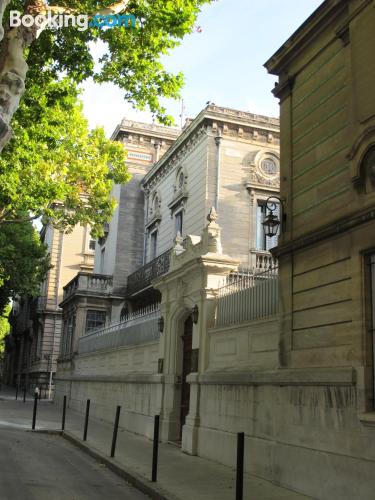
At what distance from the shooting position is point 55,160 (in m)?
21.5

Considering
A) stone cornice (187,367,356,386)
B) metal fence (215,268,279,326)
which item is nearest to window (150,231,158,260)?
metal fence (215,268,279,326)

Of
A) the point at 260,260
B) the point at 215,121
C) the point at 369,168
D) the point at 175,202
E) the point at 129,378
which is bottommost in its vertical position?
the point at 129,378

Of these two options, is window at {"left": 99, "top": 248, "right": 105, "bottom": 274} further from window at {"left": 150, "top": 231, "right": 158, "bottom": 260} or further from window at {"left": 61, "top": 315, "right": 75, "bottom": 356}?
window at {"left": 150, "top": 231, "right": 158, "bottom": 260}

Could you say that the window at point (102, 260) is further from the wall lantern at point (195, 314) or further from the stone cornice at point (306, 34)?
the stone cornice at point (306, 34)

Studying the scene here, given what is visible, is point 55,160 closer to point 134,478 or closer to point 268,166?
point 268,166

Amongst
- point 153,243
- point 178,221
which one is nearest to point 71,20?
point 178,221

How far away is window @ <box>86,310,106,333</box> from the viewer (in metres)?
30.2

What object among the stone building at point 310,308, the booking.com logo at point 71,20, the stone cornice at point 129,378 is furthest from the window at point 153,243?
the booking.com logo at point 71,20

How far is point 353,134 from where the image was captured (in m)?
8.27

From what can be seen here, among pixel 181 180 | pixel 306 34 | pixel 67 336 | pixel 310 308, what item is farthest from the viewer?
pixel 67 336

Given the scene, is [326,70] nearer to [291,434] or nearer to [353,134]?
[353,134]

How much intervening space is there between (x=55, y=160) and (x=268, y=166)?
8.25 m

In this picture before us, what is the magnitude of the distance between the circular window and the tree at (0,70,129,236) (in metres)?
5.49

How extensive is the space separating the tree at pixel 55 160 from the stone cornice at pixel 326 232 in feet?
23.1
